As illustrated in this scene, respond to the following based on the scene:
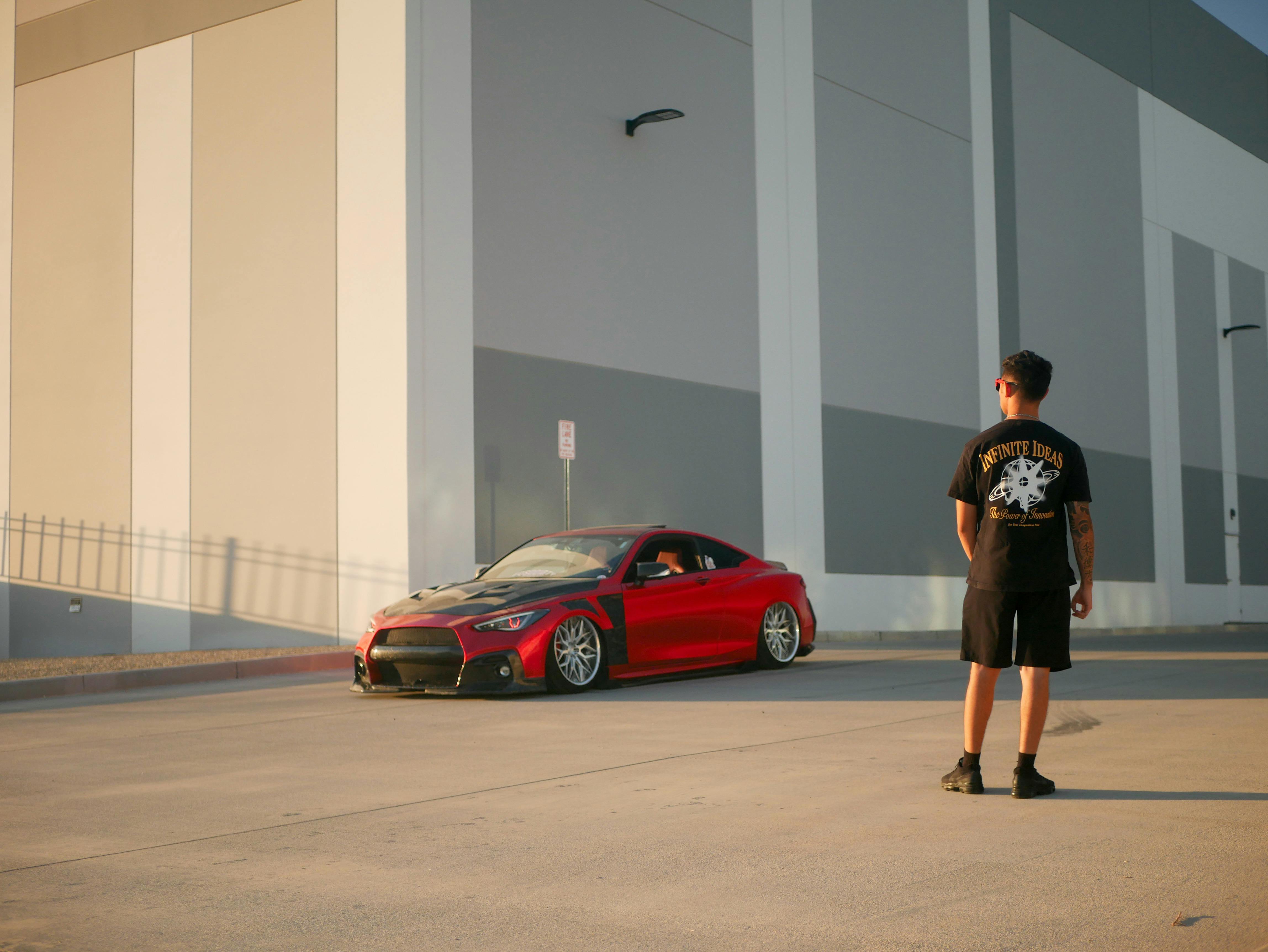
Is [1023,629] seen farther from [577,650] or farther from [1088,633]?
[1088,633]

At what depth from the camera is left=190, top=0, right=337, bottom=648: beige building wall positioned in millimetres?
17312

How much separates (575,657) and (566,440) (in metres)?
5.43

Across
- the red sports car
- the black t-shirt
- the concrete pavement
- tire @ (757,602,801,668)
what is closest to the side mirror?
the red sports car

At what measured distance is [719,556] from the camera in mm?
12703

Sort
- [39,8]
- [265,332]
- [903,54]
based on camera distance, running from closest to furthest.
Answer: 1. [265,332]
2. [39,8]
3. [903,54]

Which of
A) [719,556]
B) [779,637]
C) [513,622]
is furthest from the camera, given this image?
[779,637]

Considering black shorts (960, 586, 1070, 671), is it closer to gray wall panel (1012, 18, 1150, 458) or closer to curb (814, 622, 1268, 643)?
curb (814, 622, 1268, 643)

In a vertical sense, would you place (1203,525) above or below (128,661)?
above

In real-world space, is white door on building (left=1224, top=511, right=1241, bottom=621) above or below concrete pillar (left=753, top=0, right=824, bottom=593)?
below

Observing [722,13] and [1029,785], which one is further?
[722,13]

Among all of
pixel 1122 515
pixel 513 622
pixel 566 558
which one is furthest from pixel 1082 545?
pixel 1122 515

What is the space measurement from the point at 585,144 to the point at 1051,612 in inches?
562

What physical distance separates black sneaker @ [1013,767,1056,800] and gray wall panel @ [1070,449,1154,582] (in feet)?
79.5

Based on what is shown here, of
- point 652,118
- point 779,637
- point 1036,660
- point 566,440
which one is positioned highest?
point 652,118
